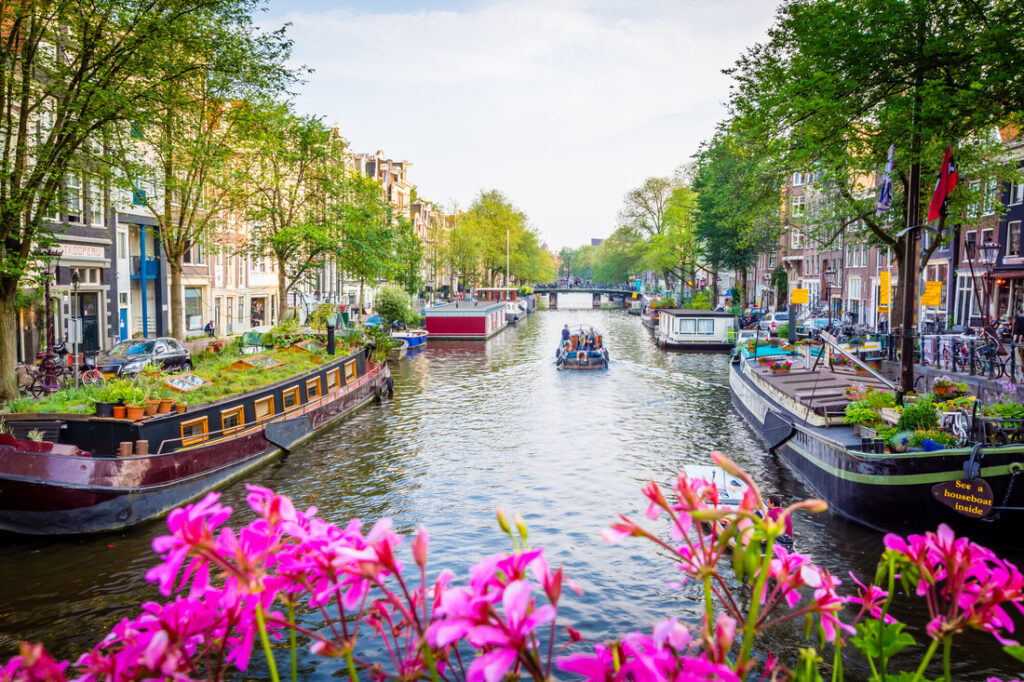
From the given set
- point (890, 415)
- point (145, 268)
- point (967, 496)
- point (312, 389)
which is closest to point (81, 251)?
point (145, 268)

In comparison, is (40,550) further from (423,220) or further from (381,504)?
(423,220)

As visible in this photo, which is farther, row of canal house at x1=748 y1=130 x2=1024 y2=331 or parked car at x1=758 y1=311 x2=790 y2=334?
parked car at x1=758 y1=311 x2=790 y2=334

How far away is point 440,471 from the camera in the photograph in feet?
66.9

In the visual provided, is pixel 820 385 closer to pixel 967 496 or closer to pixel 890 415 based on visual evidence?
pixel 890 415

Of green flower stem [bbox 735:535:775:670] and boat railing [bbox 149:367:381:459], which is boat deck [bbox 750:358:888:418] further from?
green flower stem [bbox 735:535:775:670]

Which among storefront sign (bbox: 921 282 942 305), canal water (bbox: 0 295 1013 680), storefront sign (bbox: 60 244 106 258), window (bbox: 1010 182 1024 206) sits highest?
window (bbox: 1010 182 1024 206)

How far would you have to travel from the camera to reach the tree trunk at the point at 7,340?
1820 cm

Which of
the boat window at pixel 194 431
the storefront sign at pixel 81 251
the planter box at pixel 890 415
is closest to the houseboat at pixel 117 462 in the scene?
the boat window at pixel 194 431

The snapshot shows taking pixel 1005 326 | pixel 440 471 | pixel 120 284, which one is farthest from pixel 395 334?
pixel 1005 326

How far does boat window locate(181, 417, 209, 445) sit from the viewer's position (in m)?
16.7

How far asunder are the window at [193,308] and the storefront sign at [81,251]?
11923mm

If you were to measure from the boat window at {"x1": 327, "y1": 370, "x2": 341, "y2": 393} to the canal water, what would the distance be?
1.39 meters

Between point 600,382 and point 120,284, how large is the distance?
2635 cm

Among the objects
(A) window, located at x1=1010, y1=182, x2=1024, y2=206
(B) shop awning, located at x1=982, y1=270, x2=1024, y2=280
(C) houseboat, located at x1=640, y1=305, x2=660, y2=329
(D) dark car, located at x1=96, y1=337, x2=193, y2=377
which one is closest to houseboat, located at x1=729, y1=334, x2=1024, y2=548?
(D) dark car, located at x1=96, y1=337, x2=193, y2=377
